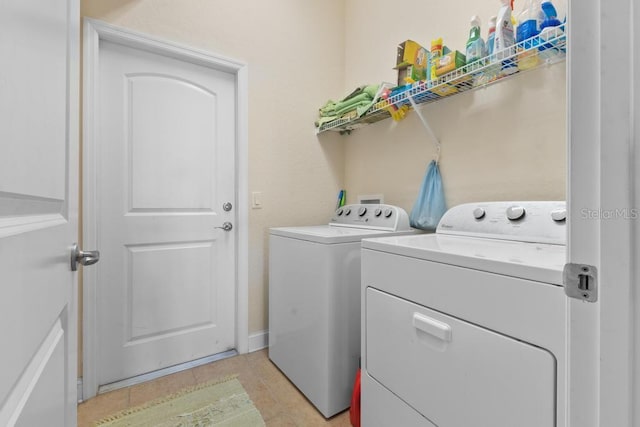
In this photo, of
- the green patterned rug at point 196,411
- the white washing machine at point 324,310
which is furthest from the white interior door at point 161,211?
the white washing machine at point 324,310

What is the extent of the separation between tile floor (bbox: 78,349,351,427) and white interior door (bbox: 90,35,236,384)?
0.49ft

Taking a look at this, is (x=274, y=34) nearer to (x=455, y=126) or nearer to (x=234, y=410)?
(x=455, y=126)

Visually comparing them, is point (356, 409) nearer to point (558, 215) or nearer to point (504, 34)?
point (558, 215)

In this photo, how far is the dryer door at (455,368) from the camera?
68 cm

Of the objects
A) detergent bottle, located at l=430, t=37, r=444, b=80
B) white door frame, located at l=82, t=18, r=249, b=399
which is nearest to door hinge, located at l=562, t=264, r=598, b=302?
detergent bottle, located at l=430, t=37, r=444, b=80

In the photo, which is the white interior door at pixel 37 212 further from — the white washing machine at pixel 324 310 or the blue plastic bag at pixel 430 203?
the blue plastic bag at pixel 430 203

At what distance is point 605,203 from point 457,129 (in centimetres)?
132

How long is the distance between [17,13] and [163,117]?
1.61 m

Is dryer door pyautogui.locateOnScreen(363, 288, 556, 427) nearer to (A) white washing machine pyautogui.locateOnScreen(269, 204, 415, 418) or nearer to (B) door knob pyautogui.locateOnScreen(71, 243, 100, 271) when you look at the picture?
(A) white washing machine pyautogui.locateOnScreen(269, 204, 415, 418)

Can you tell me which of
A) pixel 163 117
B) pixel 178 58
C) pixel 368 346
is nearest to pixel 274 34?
pixel 178 58

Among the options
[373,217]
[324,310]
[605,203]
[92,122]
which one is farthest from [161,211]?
[605,203]

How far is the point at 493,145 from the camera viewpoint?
57.2 inches

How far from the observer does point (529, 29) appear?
1.14 meters

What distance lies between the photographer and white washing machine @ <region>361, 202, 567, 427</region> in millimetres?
667
